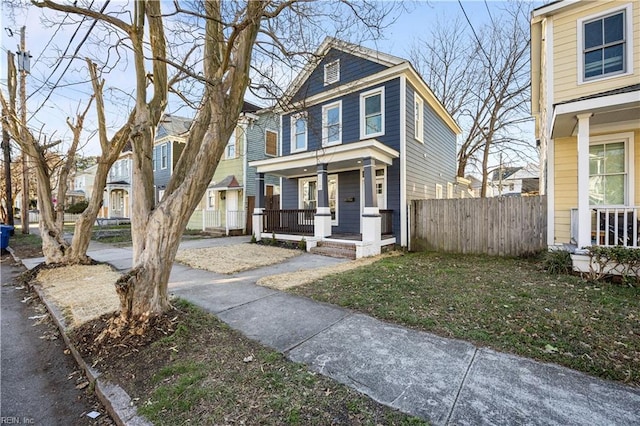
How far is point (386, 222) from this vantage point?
10008mm

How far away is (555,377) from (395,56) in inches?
408

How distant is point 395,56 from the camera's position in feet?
33.1

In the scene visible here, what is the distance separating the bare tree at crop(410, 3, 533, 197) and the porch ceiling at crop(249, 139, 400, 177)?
12.8 meters

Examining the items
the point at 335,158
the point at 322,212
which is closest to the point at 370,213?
the point at 322,212

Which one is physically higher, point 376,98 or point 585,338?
point 376,98

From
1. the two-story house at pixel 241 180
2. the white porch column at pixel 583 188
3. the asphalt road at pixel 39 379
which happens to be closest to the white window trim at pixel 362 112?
the white porch column at pixel 583 188

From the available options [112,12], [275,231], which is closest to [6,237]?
[275,231]

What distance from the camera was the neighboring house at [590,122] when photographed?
5.76 meters

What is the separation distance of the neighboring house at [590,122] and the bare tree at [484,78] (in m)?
11.4

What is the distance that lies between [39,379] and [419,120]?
11998 mm

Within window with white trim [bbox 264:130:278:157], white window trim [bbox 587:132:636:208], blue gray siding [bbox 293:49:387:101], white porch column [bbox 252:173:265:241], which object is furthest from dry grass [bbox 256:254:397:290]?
window with white trim [bbox 264:130:278:157]

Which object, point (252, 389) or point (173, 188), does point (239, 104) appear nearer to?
point (173, 188)

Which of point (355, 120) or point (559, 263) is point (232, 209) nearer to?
point (355, 120)

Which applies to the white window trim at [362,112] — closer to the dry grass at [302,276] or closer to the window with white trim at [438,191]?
the window with white trim at [438,191]
